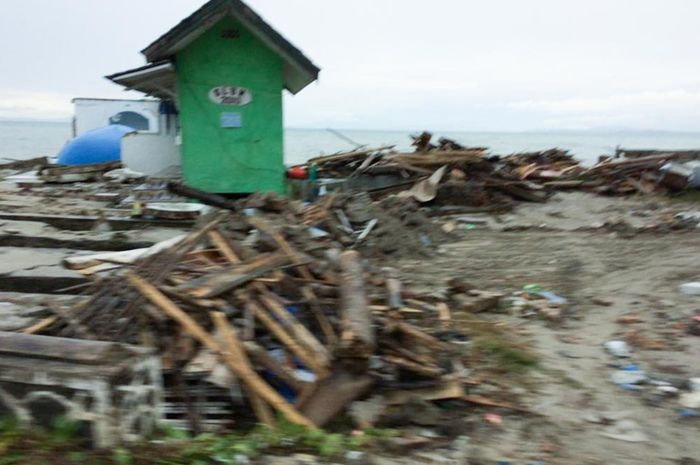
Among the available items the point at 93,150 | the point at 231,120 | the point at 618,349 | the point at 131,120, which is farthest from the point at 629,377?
the point at 131,120

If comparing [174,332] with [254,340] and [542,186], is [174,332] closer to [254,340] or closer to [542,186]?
[254,340]

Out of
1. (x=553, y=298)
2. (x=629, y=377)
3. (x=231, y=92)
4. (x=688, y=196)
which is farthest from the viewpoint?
(x=688, y=196)

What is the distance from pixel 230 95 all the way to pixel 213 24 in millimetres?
1267

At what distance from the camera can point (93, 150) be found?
17953 millimetres

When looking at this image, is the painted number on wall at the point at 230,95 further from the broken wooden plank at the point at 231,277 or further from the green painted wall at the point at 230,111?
the broken wooden plank at the point at 231,277

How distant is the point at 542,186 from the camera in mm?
15438

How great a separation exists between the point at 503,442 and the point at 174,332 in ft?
8.54

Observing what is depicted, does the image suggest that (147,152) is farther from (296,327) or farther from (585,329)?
(585,329)

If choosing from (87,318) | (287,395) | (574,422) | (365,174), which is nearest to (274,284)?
(287,395)

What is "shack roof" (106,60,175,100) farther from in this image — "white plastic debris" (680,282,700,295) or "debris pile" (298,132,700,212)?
"white plastic debris" (680,282,700,295)

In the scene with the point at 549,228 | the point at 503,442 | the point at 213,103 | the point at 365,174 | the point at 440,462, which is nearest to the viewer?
the point at 440,462

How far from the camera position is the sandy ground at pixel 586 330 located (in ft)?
13.1

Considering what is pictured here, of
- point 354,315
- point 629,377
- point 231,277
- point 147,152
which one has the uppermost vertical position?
point 147,152

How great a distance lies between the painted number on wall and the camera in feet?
34.9
